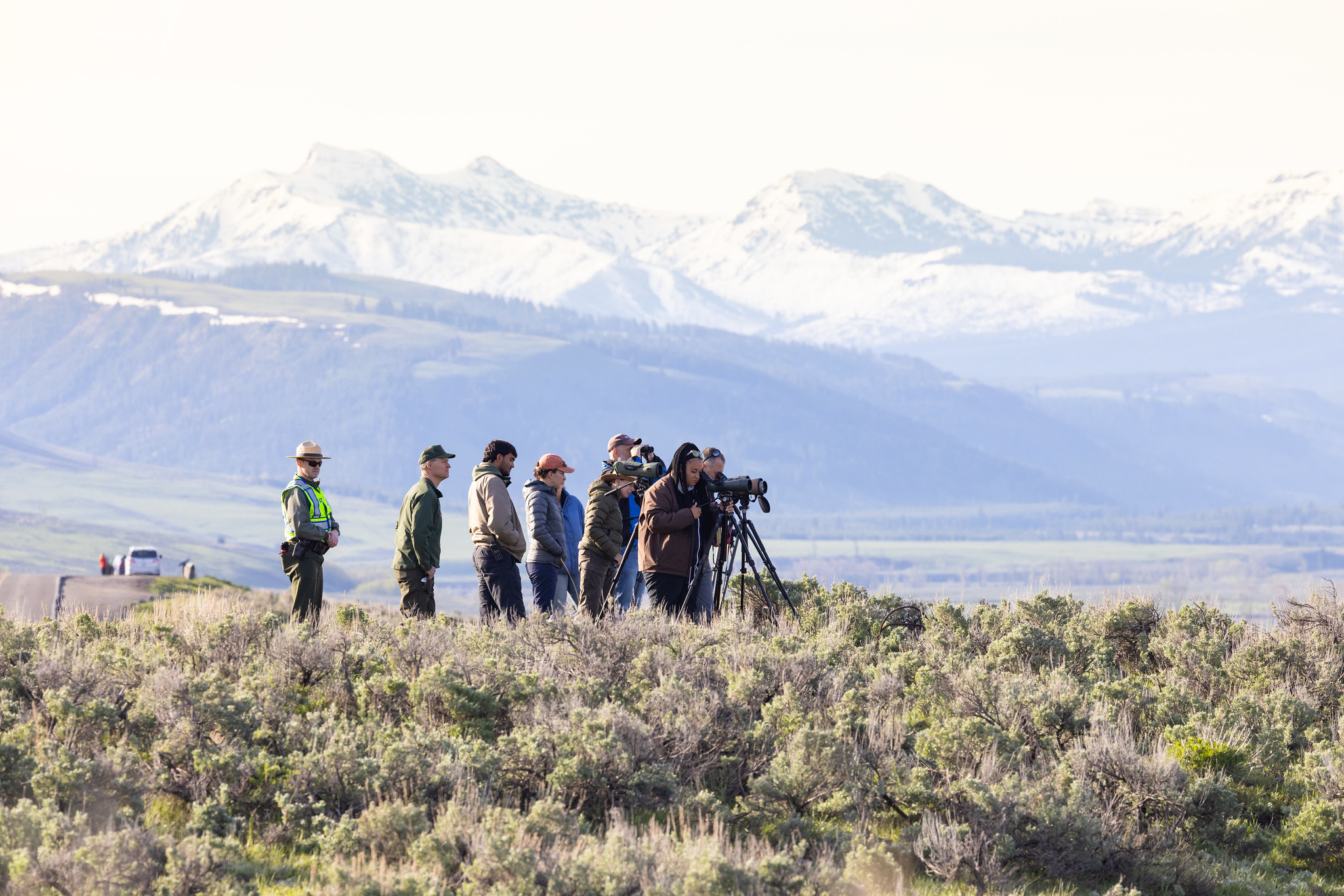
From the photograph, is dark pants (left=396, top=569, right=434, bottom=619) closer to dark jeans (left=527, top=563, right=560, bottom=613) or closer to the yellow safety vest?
the yellow safety vest

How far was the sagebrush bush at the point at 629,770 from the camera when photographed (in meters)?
6.00

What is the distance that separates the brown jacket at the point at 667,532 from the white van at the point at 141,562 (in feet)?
132

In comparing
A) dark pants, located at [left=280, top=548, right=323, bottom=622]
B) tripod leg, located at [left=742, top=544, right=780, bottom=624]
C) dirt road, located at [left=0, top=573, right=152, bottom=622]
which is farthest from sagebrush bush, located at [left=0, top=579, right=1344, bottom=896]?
dirt road, located at [left=0, top=573, right=152, bottom=622]

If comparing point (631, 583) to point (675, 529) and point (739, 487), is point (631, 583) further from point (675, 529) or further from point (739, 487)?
point (739, 487)

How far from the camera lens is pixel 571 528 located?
13.9 m

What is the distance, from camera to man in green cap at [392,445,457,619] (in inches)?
471

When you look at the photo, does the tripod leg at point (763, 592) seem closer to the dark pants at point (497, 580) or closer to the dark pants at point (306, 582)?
the dark pants at point (497, 580)

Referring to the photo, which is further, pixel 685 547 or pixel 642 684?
pixel 685 547

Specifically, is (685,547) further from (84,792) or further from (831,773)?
(84,792)

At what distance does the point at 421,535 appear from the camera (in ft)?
39.2

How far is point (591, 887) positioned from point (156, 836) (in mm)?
1921

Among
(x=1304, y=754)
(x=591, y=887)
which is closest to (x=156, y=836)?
(x=591, y=887)

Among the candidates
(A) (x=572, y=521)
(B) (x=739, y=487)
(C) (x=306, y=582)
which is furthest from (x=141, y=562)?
(B) (x=739, y=487)

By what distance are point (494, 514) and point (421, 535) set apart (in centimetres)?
62
